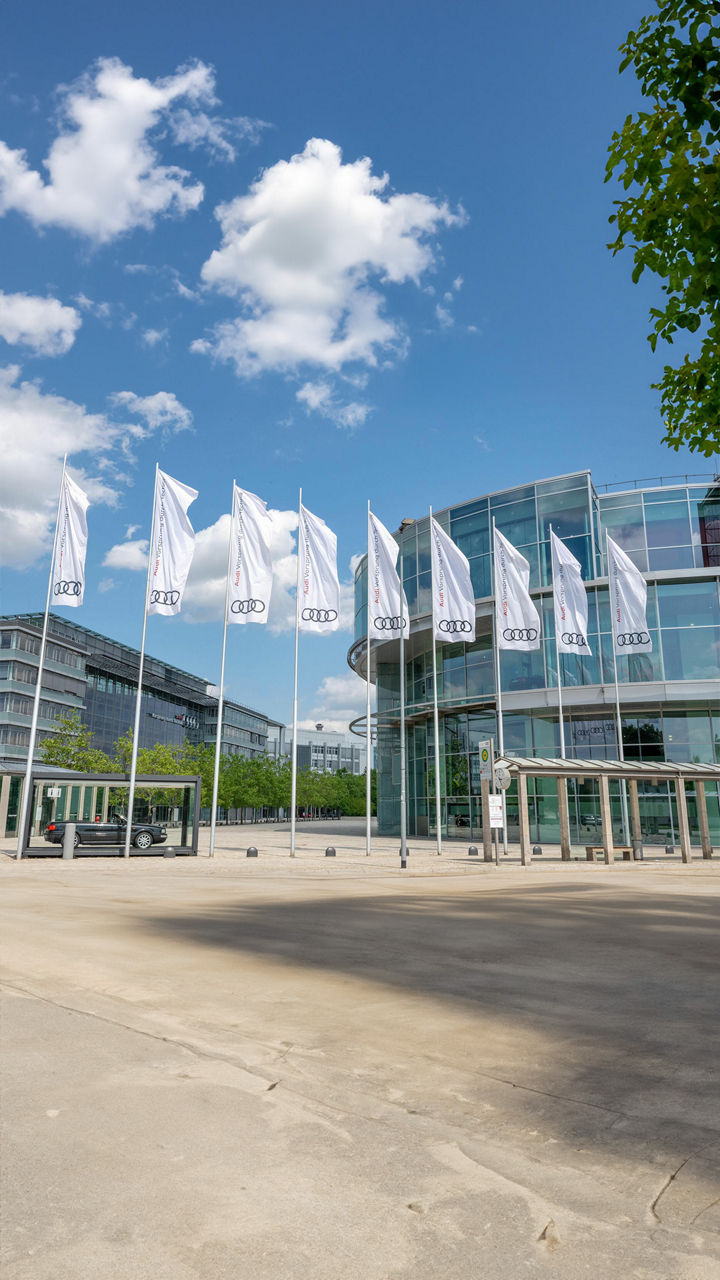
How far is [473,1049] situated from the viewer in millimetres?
5207

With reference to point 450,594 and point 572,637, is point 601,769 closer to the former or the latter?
point 572,637

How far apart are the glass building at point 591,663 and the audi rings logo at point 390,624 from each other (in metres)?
12.7

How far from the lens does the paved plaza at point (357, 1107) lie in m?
2.79

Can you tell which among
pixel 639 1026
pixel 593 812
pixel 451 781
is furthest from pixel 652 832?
pixel 639 1026

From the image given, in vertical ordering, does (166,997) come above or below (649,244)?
below

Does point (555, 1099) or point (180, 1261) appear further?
point (555, 1099)

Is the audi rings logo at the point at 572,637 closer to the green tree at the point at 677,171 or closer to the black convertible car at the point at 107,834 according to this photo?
the black convertible car at the point at 107,834

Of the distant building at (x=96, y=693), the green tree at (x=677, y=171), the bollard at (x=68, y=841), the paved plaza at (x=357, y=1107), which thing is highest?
the distant building at (x=96, y=693)

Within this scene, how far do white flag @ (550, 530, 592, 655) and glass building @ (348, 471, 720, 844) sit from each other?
538 centimetres

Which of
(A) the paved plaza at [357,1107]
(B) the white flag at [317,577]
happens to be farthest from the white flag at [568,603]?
(A) the paved plaza at [357,1107]

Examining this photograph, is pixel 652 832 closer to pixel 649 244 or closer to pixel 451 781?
pixel 451 781

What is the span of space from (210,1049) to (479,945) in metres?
4.94

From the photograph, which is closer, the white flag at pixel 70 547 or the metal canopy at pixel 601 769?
the white flag at pixel 70 547

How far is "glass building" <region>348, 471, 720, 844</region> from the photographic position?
126ft
